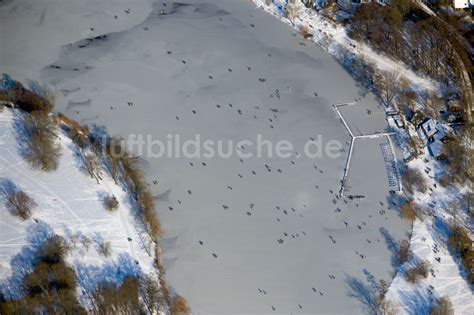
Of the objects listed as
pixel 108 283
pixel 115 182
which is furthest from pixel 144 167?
pixel 108 283

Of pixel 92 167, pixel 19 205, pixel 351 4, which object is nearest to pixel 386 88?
pixel 351 4

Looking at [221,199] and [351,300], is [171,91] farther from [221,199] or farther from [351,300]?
[351,300]

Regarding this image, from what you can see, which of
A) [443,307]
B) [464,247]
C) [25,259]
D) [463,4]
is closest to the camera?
[443,307]

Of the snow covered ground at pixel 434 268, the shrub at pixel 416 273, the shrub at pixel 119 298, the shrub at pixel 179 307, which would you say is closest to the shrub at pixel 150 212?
the shrub at pixel 119 298

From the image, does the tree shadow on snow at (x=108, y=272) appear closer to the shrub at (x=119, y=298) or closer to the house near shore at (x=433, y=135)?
the shrub at (x=119, y=298)

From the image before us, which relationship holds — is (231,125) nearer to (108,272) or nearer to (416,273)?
(108,272)

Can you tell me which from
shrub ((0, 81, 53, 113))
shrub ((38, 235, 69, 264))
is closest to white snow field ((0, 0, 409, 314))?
shrub ((0, 81, 53, 113))
